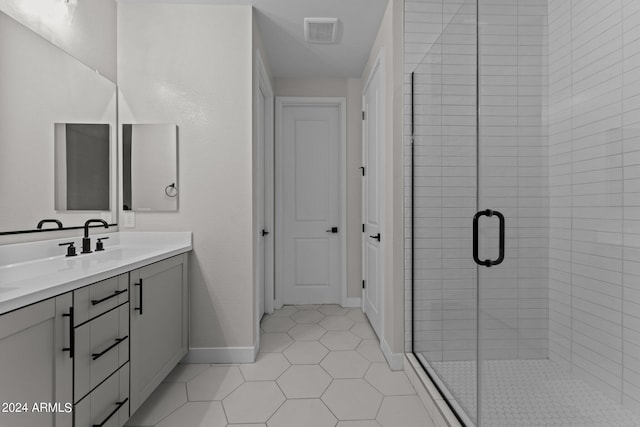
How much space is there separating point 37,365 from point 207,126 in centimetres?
165

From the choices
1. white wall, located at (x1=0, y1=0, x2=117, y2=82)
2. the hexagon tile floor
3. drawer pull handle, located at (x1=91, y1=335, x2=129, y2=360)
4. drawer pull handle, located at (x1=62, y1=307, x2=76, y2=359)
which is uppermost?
white wall, located at (x1=0, y1=0, x2=117, y2=82)

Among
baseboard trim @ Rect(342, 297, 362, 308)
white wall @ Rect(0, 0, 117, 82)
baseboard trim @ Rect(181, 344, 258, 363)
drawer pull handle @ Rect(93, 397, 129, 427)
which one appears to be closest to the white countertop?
drawer pull handle @ Rect(93, 397, 129, 427)

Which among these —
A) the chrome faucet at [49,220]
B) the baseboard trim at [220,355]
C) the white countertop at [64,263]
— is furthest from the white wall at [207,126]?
the chrome faucet at [49,220]

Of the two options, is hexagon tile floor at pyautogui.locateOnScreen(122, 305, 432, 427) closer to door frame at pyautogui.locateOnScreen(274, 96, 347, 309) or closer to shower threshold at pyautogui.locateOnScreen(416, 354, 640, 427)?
shower threshold at pyautogui.locateOnScreen(416, 354, 640, 427)

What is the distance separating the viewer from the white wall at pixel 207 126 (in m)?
2.24

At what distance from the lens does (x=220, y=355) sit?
89.0 inches

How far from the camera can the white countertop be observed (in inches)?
40.4

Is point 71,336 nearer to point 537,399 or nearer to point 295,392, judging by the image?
point 295,392

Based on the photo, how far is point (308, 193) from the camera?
3.55 m

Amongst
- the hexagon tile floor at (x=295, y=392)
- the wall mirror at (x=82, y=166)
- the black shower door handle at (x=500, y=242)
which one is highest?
the wall mirror at (x=82, y=166)

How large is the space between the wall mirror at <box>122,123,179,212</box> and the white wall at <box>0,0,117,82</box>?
1.38ft

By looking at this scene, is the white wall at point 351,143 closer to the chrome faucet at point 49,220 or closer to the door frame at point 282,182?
the door frame at point 282,182

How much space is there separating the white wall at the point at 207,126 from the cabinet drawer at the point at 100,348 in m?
0.80

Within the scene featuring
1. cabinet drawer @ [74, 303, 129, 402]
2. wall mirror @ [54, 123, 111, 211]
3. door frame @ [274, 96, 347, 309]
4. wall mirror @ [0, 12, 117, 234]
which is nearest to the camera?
cabinet drawer @ [74, 303, 129, 402]
